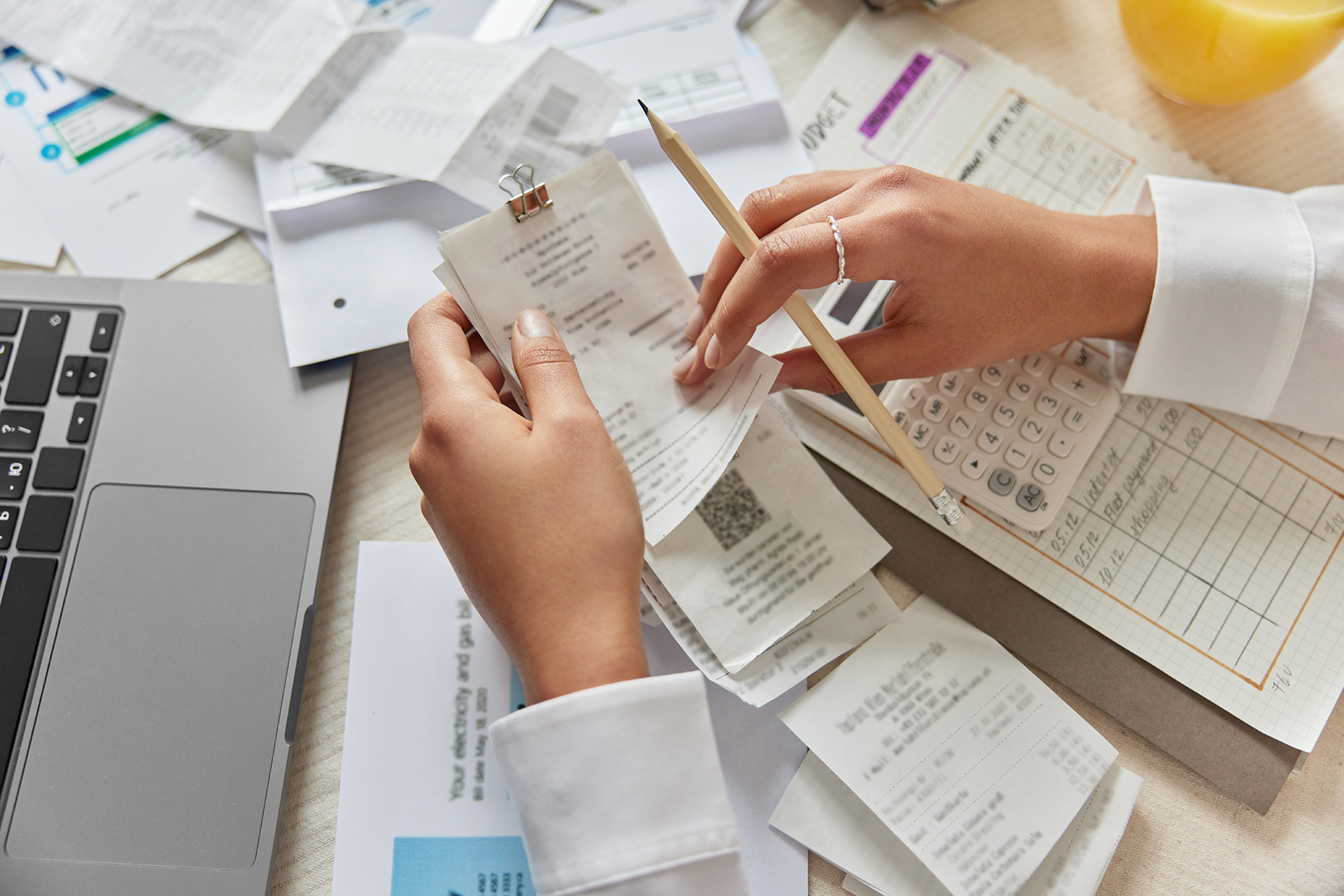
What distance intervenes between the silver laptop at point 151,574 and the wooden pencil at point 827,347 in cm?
25

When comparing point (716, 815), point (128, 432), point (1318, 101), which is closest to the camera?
point (716, 815)

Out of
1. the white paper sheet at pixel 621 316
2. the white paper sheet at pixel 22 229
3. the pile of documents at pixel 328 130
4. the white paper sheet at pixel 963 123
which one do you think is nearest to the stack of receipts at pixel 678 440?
the white paper sheet at pixel 621 316

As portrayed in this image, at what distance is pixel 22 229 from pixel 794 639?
0.57 m

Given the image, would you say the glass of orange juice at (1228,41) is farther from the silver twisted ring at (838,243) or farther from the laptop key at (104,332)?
the laptop key at (104,332)

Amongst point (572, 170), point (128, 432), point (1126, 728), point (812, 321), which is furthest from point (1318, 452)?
point (128, 432)

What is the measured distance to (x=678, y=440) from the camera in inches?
18.3

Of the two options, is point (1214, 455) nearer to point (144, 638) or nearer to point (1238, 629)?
point (1238, 629)

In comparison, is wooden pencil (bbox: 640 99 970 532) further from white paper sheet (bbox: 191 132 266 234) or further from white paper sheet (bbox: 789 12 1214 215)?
white paper sheet (bbox: 191 132 266 234)

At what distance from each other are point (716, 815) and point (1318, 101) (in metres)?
0.66

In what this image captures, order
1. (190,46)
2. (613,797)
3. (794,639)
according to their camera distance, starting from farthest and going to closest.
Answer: (190,46)
(794,639)
(613,797)

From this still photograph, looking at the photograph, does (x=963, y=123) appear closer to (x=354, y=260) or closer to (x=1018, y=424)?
(x=1018, y=424)

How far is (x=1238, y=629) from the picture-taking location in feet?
1.65

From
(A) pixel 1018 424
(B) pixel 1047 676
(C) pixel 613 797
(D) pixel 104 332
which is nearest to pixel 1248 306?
(A) pixel 1018 424

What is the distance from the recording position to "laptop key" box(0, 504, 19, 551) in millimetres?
469
